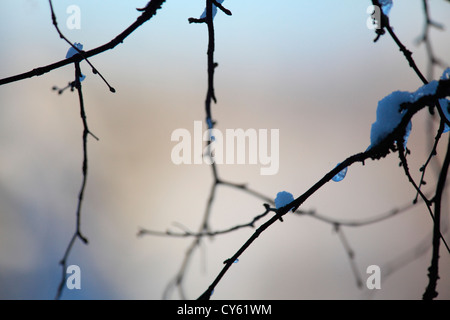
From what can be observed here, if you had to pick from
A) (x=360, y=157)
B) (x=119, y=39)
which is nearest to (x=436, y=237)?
(x=360, y=157)

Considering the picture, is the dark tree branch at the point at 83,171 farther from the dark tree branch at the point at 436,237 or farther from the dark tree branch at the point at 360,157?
the dark tree branch at the point at 436,237

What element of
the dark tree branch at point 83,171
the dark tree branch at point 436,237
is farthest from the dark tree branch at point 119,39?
the dark tree branch at point 436,237

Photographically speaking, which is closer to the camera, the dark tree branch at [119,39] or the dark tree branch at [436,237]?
the dark tree branch at [436,237]

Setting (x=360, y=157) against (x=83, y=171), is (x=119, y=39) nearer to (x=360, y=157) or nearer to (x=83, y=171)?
(x=83, y=171)

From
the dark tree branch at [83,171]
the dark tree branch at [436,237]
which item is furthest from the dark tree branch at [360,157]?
the dark tree branch at [83,171]

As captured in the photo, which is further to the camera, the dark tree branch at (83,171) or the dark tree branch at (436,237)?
the dark tree branch at (83,171)

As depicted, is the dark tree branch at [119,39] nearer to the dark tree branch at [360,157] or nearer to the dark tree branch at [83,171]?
the dark tree branch at [83,171]

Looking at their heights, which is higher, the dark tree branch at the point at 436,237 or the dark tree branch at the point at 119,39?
the dark tree branch at the point at 119,39

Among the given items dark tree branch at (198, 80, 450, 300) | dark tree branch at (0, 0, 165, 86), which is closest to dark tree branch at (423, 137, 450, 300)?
dark tree branch at (198, 80, 450, 300)

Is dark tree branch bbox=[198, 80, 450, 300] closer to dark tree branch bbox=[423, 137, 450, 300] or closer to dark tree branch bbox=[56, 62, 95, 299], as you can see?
dark tree branch bbox=[423, 137, 450, 300]

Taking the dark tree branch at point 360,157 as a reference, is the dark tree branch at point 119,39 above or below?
above

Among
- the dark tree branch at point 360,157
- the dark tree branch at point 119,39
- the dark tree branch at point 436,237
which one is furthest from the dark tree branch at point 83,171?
the dark tree branch at point 436,237
